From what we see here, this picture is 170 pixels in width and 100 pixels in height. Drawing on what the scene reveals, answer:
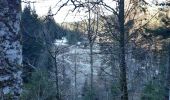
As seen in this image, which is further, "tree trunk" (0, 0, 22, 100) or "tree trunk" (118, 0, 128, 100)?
"tree trunk" (118, 0, 128, 100)

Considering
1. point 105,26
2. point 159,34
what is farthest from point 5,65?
point 159,34

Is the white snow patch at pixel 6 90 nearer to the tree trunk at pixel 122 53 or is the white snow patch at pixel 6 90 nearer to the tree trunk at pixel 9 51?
the tree trunk at pixel 9 51

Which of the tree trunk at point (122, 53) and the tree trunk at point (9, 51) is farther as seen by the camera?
the tree trunk at point (122, 53)

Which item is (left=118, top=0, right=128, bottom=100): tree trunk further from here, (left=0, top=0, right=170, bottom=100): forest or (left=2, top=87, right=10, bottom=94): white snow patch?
(left=2, top=87, right=10, bottom=94): white snow patch

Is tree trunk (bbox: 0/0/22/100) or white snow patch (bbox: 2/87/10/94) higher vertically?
tree trunk (bbox: 0/0/22/100)

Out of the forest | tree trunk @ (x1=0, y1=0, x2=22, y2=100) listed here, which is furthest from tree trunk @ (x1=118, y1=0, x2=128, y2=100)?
tree trunk @ (x1=0, y1=0, x2=22, y2=100)

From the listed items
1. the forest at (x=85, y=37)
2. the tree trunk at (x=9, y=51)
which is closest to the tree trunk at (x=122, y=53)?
the forest at (x=85, y=37)

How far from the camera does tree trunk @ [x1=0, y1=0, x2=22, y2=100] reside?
291 cm

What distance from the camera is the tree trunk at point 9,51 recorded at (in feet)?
9.53

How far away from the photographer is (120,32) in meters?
12.2

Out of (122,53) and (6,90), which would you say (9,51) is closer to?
(6,90)

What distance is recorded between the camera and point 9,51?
9.58ft

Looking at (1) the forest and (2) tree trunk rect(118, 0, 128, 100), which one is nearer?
(1) the forest

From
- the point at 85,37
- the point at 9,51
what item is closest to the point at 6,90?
the point at 9,51
